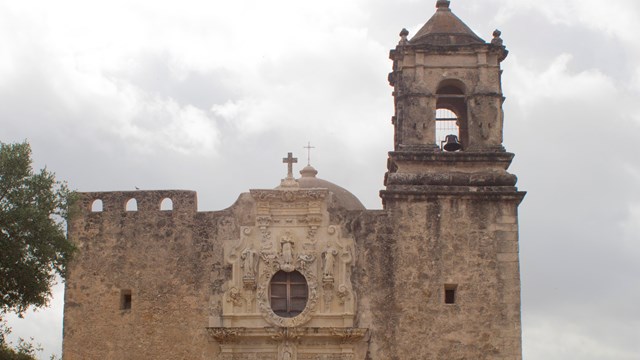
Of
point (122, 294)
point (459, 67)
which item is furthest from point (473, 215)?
point (122, 294)

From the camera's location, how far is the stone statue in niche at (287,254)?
18.3 m

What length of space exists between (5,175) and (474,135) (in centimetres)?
873

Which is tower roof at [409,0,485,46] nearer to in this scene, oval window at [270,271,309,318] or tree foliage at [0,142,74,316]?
oval window at [270,271,309,318]

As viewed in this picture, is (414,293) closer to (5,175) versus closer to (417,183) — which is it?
(417,183)

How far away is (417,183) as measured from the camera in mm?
18922

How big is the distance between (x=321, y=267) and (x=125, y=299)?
12.4 ft

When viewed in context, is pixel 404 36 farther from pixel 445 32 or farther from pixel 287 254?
pixel 287 254

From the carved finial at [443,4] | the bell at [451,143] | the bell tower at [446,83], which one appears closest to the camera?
the bell tower at [446,83]

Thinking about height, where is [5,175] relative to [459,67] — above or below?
below

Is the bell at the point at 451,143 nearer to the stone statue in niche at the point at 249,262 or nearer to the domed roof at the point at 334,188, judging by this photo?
the domed roof at the point at 334,188

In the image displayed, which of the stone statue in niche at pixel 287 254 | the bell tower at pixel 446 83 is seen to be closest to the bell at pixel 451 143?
the bell tower at pixel 446 83

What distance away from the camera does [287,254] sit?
18359 millimetres

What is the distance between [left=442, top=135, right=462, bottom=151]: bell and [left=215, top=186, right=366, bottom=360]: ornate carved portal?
9.93 feet

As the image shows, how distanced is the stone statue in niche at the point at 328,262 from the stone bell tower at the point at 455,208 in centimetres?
119
